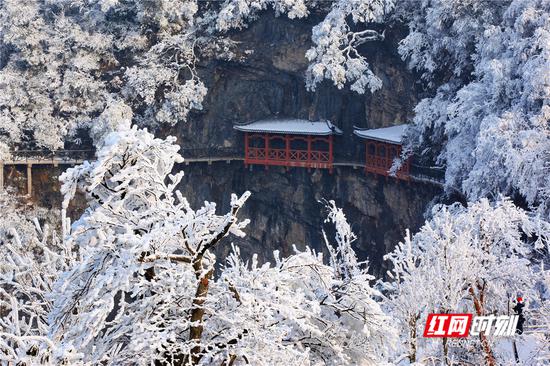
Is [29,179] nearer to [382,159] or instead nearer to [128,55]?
[128,55]

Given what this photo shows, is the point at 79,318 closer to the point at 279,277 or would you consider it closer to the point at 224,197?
the point at 279,277

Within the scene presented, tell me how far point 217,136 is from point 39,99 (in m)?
9.19

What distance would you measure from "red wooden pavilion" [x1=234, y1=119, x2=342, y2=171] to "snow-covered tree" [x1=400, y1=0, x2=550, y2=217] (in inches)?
279

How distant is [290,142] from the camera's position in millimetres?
35125

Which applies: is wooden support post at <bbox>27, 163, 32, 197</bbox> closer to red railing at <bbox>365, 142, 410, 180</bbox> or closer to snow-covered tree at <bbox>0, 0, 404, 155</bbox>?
snow-covered tree at <bbox>0, 0, 404, 155</bbox>

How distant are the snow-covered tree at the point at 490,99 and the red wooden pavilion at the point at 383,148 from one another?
9.51ft

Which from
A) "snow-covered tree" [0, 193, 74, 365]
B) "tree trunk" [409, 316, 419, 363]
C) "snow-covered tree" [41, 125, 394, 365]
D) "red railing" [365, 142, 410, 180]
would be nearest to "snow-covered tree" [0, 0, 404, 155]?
"red railing" [365, 142, 410, 180]

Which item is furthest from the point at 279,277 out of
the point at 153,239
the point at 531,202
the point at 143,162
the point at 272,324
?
the point at 531,202

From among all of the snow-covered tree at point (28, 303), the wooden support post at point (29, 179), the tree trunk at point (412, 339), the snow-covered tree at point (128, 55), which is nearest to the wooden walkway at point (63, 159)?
the wooden support post at point (29, 179)

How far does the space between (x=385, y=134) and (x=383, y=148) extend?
1.35 m

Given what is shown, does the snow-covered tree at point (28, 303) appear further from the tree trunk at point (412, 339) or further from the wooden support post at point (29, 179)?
the wooden support post at point (29, 179)

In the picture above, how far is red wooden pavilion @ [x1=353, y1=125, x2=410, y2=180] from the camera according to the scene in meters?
30.7

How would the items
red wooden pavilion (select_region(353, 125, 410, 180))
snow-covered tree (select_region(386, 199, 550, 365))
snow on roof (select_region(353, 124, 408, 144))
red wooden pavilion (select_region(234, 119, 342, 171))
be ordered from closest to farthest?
snow-covered tree (select_region(386, 199, 550, 365)), red wooden pavilion (select_region(353, 125, 410, 180)), snow on roof (select_region(353, 124, 408, 144)), red wooden pavilion (select_region(234, 119, 342, 171))

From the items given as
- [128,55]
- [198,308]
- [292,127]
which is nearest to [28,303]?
[198,308]
